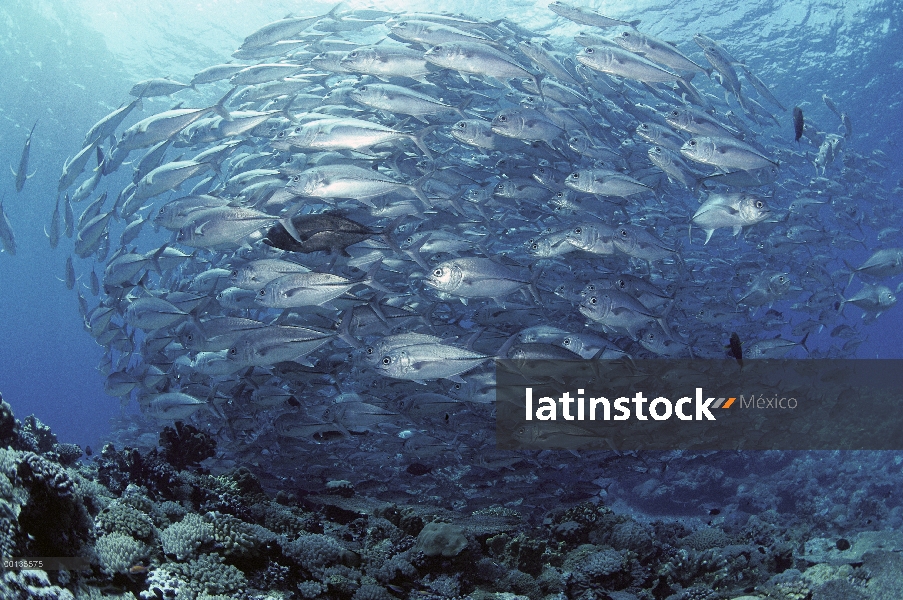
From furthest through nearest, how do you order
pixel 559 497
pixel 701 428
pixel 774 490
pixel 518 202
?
pixel 774 490 < pixel 701 428 < pixel 559 497 < pixel 518 202

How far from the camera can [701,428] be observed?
11.4 m

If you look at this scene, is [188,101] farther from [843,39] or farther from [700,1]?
[843,39]

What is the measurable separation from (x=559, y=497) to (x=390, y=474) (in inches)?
137

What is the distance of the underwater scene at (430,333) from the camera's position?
4.85m

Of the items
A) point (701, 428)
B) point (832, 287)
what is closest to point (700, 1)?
point (832, 287)
